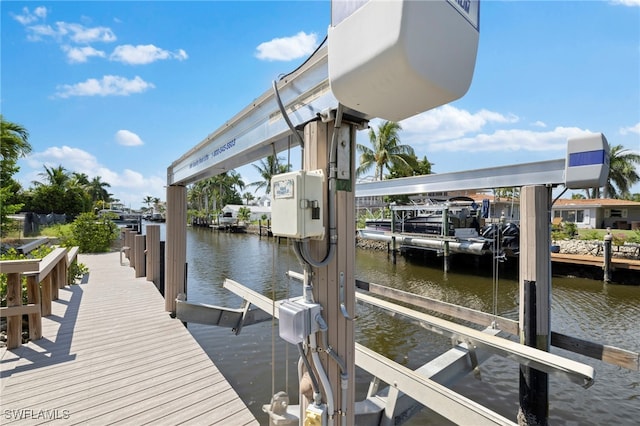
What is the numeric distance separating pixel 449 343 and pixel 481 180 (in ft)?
11.5

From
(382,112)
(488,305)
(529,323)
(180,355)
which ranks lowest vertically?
(488,305)

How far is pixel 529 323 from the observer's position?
3.32 m

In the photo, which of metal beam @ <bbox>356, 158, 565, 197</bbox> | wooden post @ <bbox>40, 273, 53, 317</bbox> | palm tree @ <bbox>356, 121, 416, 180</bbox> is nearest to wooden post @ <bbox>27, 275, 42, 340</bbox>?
wooden post @ <bbox>40, 273, 53, 317</bbox>

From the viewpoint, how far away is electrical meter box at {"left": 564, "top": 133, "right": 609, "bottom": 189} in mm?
3020

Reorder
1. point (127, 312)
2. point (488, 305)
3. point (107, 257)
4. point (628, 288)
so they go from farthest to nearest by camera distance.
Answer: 1. point (107, 257)
2. point (628, 288)
3. point (488, 305)
4. point (127, 312)

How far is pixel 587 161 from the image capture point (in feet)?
10.1

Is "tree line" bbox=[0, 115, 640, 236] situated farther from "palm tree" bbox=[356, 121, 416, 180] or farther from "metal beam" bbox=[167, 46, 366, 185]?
"metal beam" bbox=[167, 46, 366, 185]

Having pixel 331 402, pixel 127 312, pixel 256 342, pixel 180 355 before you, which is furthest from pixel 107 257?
pixel 331 402

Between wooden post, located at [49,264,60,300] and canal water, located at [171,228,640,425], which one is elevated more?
wooden post, located at [49,264,60,300]

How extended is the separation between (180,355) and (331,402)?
2.81 m

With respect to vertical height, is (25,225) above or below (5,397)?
above

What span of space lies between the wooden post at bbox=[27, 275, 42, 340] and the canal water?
2.23 m

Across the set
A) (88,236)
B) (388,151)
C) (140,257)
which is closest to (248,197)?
(388,151)

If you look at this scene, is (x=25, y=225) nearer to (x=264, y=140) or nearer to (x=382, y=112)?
(x=264, y=140)
